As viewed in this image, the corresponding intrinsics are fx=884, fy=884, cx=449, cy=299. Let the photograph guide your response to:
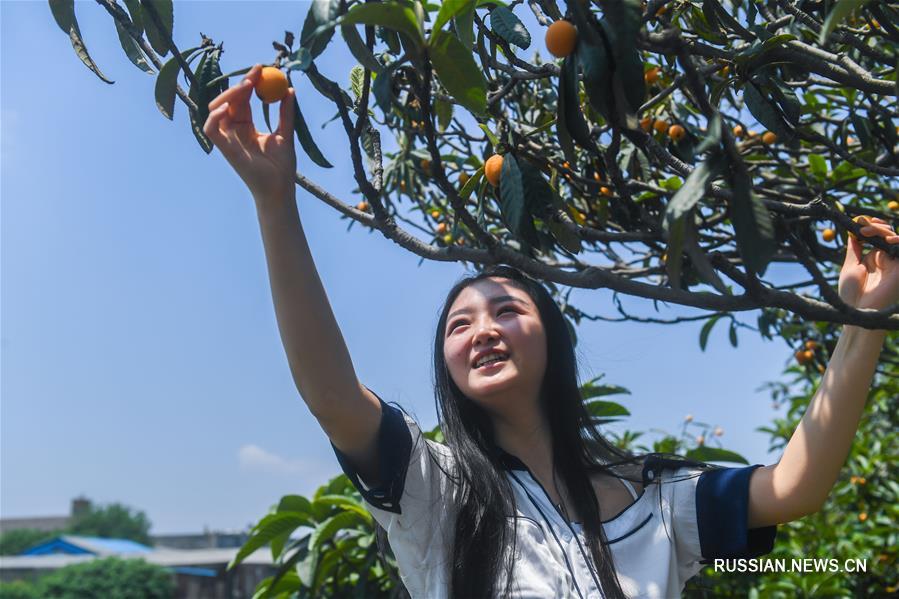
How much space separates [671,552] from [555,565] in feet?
0.68

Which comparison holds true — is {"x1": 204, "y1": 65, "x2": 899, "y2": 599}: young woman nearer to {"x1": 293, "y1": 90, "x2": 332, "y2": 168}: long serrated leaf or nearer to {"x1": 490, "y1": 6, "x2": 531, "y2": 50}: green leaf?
{"x1": 293, "y1": 90, "x2": 332, "y2": 168}: long serrated leaf

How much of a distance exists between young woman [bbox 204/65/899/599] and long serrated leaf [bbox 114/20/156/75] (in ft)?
1.38

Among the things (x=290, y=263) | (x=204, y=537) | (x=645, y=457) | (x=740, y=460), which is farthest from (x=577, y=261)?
(x=204, y=537)

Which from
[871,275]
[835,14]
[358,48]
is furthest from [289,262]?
[871,275]

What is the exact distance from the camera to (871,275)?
1.41m

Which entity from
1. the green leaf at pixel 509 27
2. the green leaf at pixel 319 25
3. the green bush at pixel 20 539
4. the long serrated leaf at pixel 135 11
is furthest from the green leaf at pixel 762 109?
the green bush at pixel 20 539

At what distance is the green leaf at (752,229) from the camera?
0.90m

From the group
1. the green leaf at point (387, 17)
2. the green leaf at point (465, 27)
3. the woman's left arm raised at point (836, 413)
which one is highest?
the green leaf at point (465, 27)

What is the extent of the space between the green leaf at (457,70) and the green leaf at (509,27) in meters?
0.18

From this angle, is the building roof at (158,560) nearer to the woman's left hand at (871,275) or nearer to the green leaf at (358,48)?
the woman's left hand at (871,275)

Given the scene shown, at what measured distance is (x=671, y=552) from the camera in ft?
4.62

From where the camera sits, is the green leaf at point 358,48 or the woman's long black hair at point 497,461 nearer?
the green leaf at point 358,48

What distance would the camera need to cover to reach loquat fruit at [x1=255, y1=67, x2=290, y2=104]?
1.09 meters

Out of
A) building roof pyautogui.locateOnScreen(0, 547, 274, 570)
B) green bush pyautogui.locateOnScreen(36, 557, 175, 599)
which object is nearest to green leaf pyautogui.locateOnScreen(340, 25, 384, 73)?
building roof pyautogui.locateOnScreen(0, 547, 274, 570)
